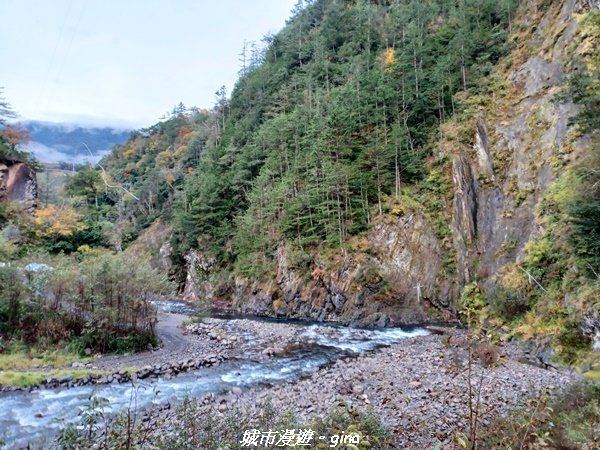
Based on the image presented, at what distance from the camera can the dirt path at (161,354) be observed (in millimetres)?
13359

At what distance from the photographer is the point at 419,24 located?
36.6 m

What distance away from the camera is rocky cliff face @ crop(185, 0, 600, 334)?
19.9 m

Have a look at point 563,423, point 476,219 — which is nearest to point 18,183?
point 476,219

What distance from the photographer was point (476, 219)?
22.5 metres

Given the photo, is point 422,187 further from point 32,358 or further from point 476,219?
point 32,358

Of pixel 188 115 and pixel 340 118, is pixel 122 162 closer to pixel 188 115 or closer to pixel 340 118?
pixel 188 115

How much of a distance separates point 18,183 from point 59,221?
16766 millimetres

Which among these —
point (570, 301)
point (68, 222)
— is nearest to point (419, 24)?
point (570, 301)

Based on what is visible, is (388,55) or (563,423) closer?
(563,423)

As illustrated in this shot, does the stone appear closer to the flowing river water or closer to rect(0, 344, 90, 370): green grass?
the flowing river water

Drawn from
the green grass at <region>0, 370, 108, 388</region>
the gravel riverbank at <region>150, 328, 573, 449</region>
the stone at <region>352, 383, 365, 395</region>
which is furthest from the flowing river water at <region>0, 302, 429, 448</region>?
the stone at <region>352, 383, 365, 395</region>

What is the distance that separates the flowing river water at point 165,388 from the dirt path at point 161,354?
1.88m

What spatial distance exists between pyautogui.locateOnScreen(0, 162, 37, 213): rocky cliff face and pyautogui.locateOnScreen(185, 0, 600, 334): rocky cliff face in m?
19.9

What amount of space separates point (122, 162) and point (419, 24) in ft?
182
